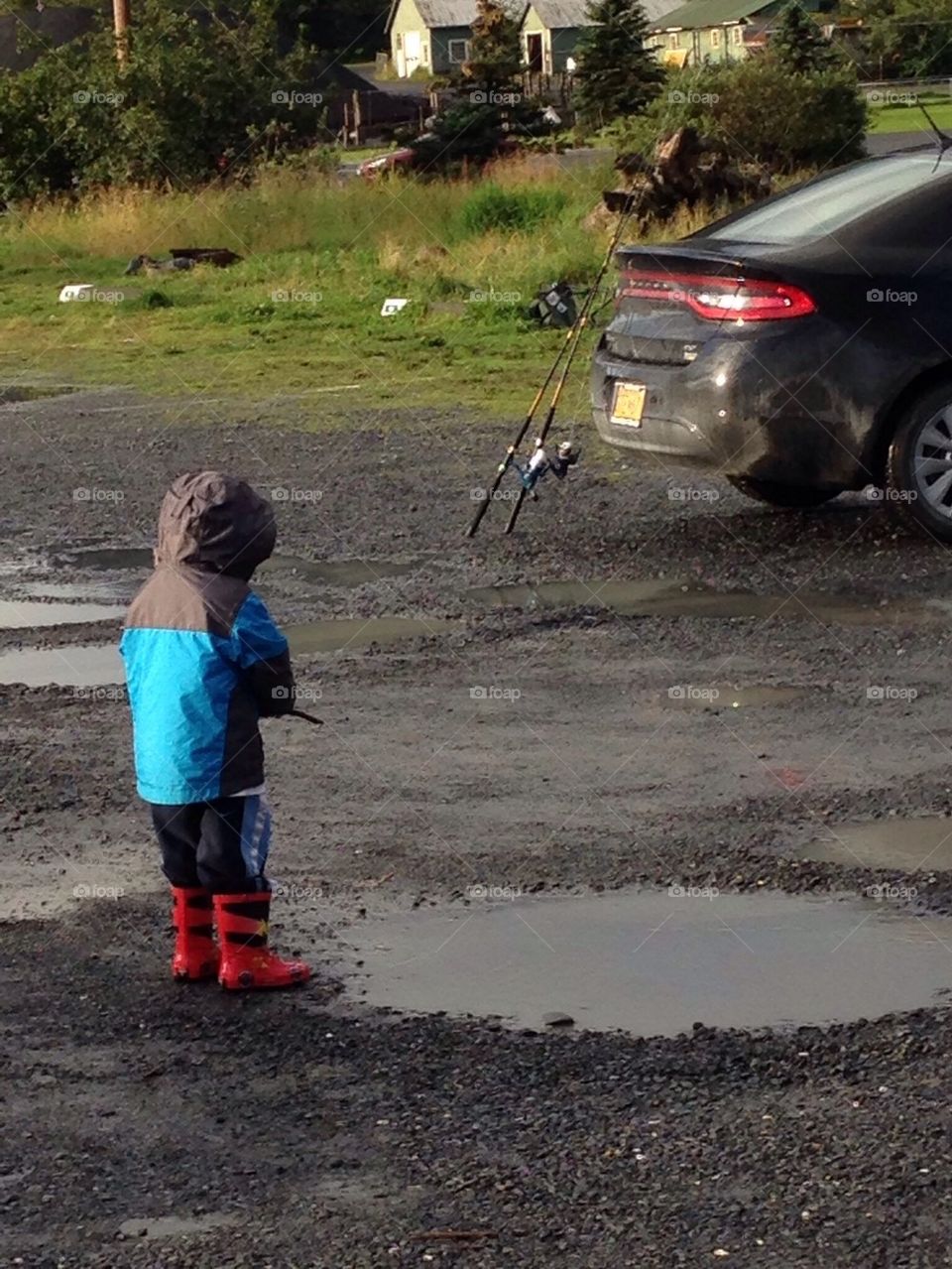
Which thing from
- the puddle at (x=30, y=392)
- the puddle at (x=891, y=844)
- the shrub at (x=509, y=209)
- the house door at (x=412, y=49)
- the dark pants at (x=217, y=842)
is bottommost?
the house door at (x=412, y=49)

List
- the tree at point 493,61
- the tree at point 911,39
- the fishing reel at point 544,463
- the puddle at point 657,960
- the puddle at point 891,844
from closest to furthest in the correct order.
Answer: the puddle at point 657,960, the puddle at point 891,844, the fishing reel at point 544,463, the tree at point 493,61, the tree at point 911,39

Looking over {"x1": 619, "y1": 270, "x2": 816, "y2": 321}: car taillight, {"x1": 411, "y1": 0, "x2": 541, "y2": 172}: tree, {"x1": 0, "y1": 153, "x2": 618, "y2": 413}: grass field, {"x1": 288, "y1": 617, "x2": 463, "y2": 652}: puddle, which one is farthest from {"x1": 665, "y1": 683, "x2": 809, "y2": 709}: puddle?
{"x1": 411, "y1": 0, "x2": 541, "y2": 172}: tree

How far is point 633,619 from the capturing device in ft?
29.7

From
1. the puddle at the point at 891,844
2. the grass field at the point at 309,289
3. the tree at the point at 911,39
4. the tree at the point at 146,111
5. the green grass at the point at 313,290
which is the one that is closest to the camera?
the puddle at the point at 891,844

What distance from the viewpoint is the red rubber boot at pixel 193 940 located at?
17.6 feet

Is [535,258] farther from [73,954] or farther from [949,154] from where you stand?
[73,954]

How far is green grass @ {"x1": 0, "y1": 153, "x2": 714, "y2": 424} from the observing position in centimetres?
1806

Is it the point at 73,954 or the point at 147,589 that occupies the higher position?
the point at 147,589

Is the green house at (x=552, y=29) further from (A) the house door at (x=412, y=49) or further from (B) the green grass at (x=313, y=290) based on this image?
(B) the green grass at (x=313, y=290)

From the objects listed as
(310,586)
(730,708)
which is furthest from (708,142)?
(730,708)

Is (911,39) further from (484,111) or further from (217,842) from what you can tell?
(217,842)

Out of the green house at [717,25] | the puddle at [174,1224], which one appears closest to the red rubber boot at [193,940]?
the puddle at [174,1224]

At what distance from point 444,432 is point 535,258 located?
9.29 metres

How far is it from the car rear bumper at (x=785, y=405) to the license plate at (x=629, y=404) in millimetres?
276
